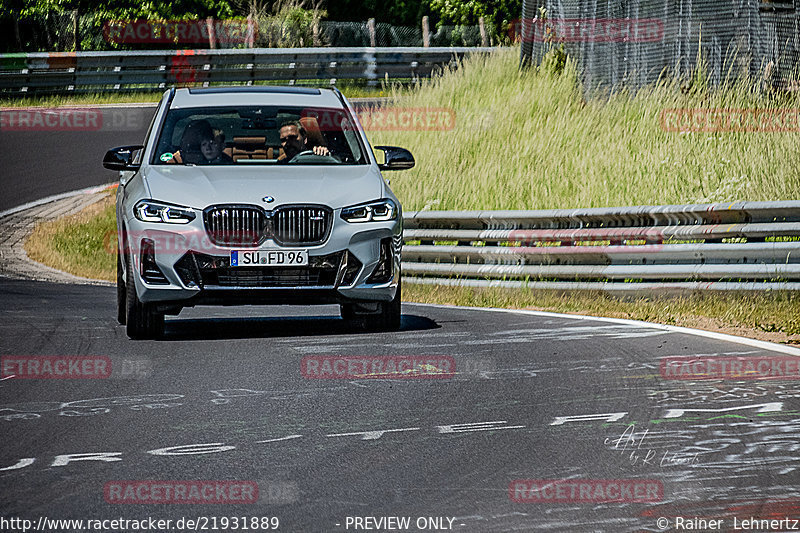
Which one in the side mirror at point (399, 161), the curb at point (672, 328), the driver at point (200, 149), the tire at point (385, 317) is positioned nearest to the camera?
the curb at point (672, 328)

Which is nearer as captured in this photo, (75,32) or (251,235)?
(251,235)

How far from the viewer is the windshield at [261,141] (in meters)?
11.0

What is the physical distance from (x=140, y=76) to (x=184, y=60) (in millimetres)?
1113

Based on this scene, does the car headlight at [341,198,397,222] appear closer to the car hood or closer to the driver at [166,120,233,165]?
the car hood

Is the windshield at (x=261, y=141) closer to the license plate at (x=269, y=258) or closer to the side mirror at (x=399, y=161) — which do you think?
the side mirror at (x=399, y=161)

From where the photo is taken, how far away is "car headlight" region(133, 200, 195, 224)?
995 cm

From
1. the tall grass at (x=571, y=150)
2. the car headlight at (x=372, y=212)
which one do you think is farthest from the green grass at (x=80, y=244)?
the car headlight at (x=372, y=212)

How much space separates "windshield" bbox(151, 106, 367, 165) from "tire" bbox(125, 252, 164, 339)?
112 centimetres

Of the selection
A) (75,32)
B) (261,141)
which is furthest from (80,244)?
(75,32)

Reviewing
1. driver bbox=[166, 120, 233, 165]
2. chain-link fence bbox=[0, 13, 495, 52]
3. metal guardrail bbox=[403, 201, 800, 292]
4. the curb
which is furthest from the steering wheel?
chain-link fence bbox=[0, 13, 495, 52]

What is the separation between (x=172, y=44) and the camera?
45000 millimetres

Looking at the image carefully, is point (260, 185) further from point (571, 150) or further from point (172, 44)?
point (172, 44)

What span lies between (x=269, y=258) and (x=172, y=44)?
36237 mm

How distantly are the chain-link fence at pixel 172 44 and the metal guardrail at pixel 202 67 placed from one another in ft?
18.8
